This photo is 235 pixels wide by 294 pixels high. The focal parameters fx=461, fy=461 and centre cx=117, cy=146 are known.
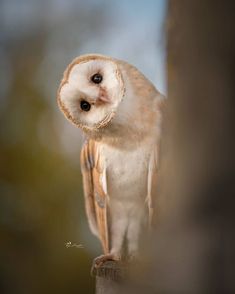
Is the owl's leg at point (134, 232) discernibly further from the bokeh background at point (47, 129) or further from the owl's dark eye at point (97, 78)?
the owl's dark eye at point (97, 78)

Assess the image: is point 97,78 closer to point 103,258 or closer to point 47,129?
point 47,129

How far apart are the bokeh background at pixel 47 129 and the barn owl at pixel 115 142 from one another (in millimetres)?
33

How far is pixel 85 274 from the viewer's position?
0.94 m

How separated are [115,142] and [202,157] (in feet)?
1.67

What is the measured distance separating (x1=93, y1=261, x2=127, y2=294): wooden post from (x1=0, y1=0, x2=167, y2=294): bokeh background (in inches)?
1.8

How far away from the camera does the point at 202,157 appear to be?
1.20ft

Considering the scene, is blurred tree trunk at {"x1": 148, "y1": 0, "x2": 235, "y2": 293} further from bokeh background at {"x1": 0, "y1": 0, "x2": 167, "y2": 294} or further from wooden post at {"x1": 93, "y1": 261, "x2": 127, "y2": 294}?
bokeh background at {"x1": 0, "y1": 0, "x2": 167, "y2": 294}

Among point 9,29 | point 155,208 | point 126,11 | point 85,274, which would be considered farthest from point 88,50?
point 85,274

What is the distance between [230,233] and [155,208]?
46 cm

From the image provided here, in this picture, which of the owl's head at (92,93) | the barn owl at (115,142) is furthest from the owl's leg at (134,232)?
the owl's head at (92,93)

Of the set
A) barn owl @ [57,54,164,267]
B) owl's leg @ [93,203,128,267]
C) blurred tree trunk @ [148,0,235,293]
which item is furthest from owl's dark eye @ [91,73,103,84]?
blurred tree trunk @ [148,0,235,293]

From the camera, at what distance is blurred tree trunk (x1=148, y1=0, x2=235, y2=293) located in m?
0.34

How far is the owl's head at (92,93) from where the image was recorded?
82cm

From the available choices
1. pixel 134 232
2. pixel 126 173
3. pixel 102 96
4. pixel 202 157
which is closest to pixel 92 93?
pixel 102 96
